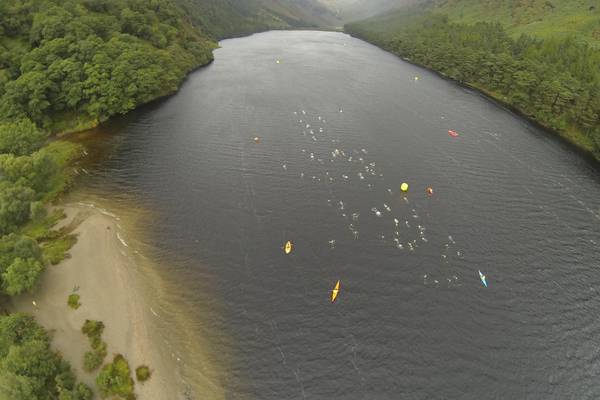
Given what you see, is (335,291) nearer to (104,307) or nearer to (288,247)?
(288,247)

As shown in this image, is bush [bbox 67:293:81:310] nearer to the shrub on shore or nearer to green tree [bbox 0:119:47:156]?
the shrub on shore

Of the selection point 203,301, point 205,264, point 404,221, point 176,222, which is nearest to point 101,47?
point 176,222

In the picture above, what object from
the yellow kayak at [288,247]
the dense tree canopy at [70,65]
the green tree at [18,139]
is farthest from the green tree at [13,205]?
the yellow kayak at [288,247]

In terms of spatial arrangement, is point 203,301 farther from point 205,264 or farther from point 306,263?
point 306,263

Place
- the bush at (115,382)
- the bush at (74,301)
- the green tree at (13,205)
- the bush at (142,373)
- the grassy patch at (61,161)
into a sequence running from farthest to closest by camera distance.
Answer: the grassy patch at (61,161), the green tree at (13,205), the bush at (74,301), the bush at (142,373), the bush at (115,382)

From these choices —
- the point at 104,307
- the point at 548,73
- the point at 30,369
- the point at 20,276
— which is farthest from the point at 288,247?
the point at 548,73

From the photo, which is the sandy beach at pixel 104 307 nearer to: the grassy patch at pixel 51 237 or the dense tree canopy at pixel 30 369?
the grassy patch at pixel 51 237
